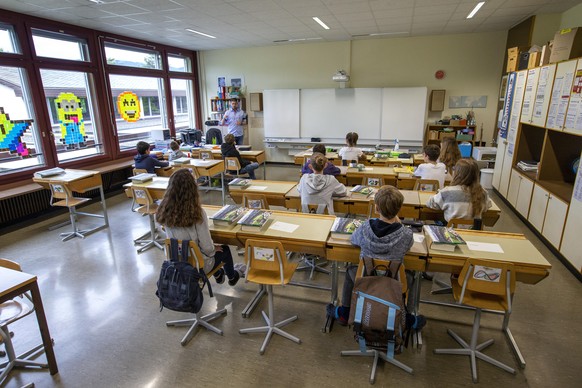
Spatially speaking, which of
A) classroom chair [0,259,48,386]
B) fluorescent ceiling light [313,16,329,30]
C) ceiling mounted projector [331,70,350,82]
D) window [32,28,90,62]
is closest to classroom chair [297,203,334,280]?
classroom chair [0,259,48,386]

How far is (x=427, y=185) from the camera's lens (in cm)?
411

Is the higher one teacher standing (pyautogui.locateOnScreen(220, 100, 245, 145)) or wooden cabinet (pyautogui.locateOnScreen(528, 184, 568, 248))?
teacher standing (pyautogui.locateOnScreen(220, 100, 245, 145))

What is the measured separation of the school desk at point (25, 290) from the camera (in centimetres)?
201

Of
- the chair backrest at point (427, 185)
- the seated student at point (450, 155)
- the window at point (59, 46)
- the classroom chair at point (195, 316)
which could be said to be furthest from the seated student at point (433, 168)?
the window at point (59, 46)

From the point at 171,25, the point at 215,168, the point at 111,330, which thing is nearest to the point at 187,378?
the point at 111,330

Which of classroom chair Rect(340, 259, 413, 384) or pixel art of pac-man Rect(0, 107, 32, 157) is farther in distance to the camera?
pixel art of pac-man Rect(0, 107, 32, 157)

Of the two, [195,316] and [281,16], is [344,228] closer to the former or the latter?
[195,316]

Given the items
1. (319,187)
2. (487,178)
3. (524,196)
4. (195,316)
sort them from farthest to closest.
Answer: (487,178), (524,196), (319,187), (195,316)

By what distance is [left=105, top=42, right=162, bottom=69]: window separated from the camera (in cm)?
729

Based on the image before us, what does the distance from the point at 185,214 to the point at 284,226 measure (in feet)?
2.54

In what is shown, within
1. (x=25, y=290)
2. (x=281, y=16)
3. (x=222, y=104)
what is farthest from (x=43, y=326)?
(x=222, y=104)

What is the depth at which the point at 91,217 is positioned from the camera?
5.68 metres

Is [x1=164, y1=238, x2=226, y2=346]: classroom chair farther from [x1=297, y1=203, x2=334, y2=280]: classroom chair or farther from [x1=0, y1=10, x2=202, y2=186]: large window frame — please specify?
[x1=0, y1=10, x2=202, y2=186]: large window frame

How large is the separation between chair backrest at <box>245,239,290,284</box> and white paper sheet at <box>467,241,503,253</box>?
1.30 metres
